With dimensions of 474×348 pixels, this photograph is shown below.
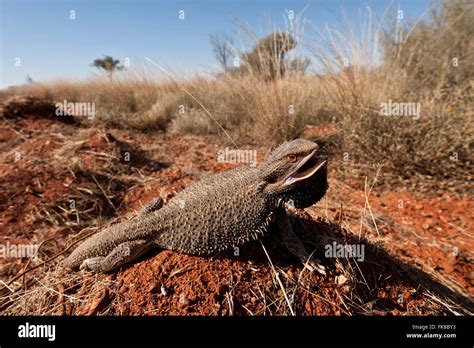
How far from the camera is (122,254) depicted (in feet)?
7.30

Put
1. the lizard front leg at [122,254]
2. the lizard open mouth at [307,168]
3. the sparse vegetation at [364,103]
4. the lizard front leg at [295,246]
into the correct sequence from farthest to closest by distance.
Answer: the sparse vegetation at [364,103] < the lizard front leg at [122,254] < the lizard front leg at [295,246] < the lizard open mouth at [307,168]

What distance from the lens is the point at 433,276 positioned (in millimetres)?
3045

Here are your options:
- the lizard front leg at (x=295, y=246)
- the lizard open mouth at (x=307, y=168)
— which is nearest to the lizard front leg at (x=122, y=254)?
the lizard front leg at (x=295, y=246)

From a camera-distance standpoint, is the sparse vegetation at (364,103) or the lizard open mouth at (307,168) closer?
the lizard open mouth at (307,168)

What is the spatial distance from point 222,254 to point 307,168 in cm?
85

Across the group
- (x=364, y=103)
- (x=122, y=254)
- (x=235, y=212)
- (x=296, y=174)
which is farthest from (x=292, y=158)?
(x=364, y=103)

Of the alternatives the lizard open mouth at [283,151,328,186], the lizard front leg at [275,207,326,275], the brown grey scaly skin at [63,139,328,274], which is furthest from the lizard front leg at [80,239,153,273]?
the lizard open mouth at [283,151,328,186]

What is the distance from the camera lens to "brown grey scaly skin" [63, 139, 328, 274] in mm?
2043

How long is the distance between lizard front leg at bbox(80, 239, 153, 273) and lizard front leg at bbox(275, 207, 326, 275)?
39.3 inches

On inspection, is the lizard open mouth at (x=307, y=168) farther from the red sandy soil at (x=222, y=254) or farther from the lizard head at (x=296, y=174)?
the red sandy soil at (x=222, y=254)

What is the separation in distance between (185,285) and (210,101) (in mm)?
7311

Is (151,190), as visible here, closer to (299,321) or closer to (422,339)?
(299,321)

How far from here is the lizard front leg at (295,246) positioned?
83.4 inches

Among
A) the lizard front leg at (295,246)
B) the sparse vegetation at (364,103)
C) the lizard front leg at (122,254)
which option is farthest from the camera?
the sparse vegetation at (364,103)
